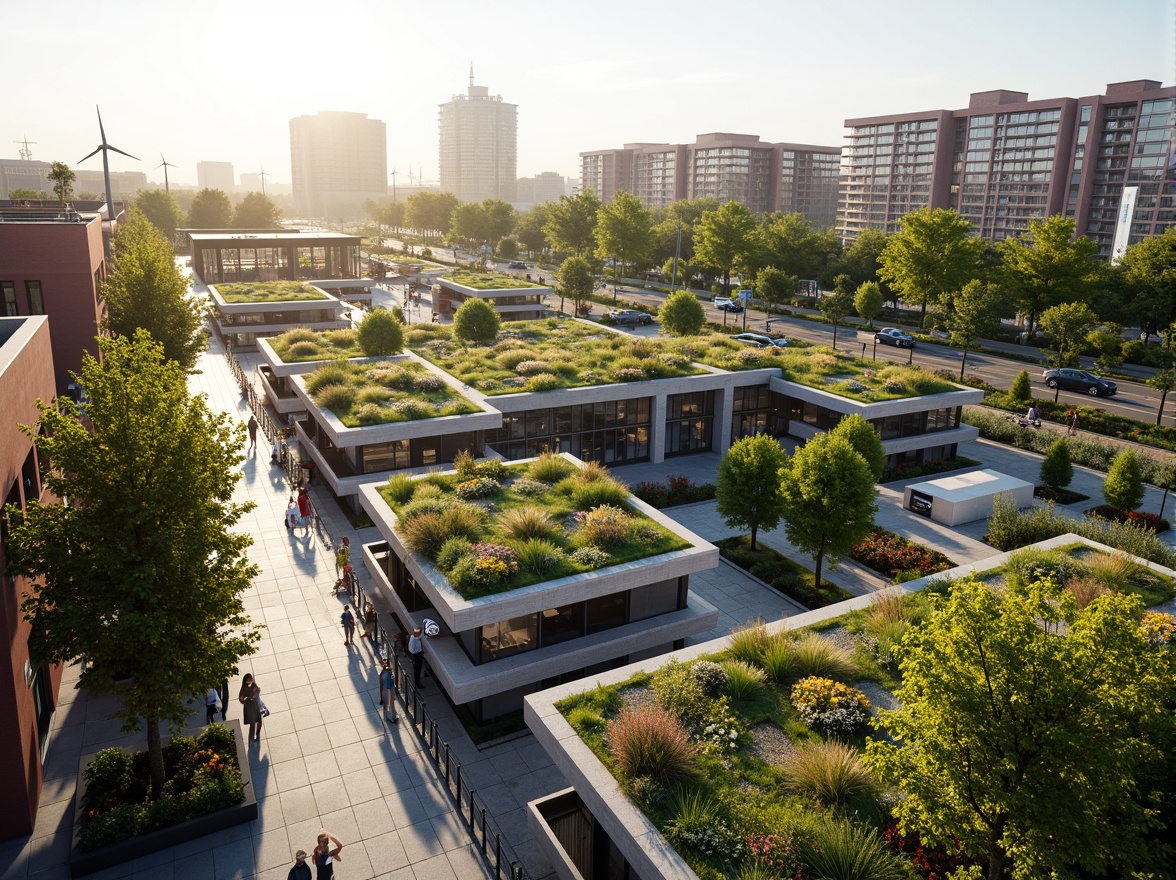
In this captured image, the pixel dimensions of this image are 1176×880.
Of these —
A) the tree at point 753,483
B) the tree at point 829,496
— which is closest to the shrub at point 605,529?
the tree at point 829,496

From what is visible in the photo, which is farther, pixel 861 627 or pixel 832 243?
pixel 832 243

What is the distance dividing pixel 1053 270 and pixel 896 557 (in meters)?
43.9

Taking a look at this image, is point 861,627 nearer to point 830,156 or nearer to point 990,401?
point 990,401

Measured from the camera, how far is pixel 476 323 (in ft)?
143

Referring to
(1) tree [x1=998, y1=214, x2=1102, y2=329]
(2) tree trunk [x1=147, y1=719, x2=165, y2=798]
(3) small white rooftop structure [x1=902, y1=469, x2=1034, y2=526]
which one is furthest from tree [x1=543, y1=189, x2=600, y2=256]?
(2) tree trunk [x1=147, y1=719, x2=165, y2=798]

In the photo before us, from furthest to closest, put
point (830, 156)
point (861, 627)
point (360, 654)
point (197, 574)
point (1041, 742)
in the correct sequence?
point (830, 156) < point (360, 654) < point (861, 627) < point (197, 574) < point (1041, 742)

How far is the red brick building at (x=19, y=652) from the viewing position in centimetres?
1427

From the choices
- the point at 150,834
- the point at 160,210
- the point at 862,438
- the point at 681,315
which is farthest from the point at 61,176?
the point at 160,210

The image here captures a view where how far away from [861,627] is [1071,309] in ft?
132

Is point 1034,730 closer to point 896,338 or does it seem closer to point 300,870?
point 300,870

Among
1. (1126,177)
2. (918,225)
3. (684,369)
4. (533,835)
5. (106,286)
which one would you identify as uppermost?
(1126,177)

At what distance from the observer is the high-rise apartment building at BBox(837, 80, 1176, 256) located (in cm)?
9950

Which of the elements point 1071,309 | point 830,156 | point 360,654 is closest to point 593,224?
point 1071,309

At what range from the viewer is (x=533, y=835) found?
1565 cm
